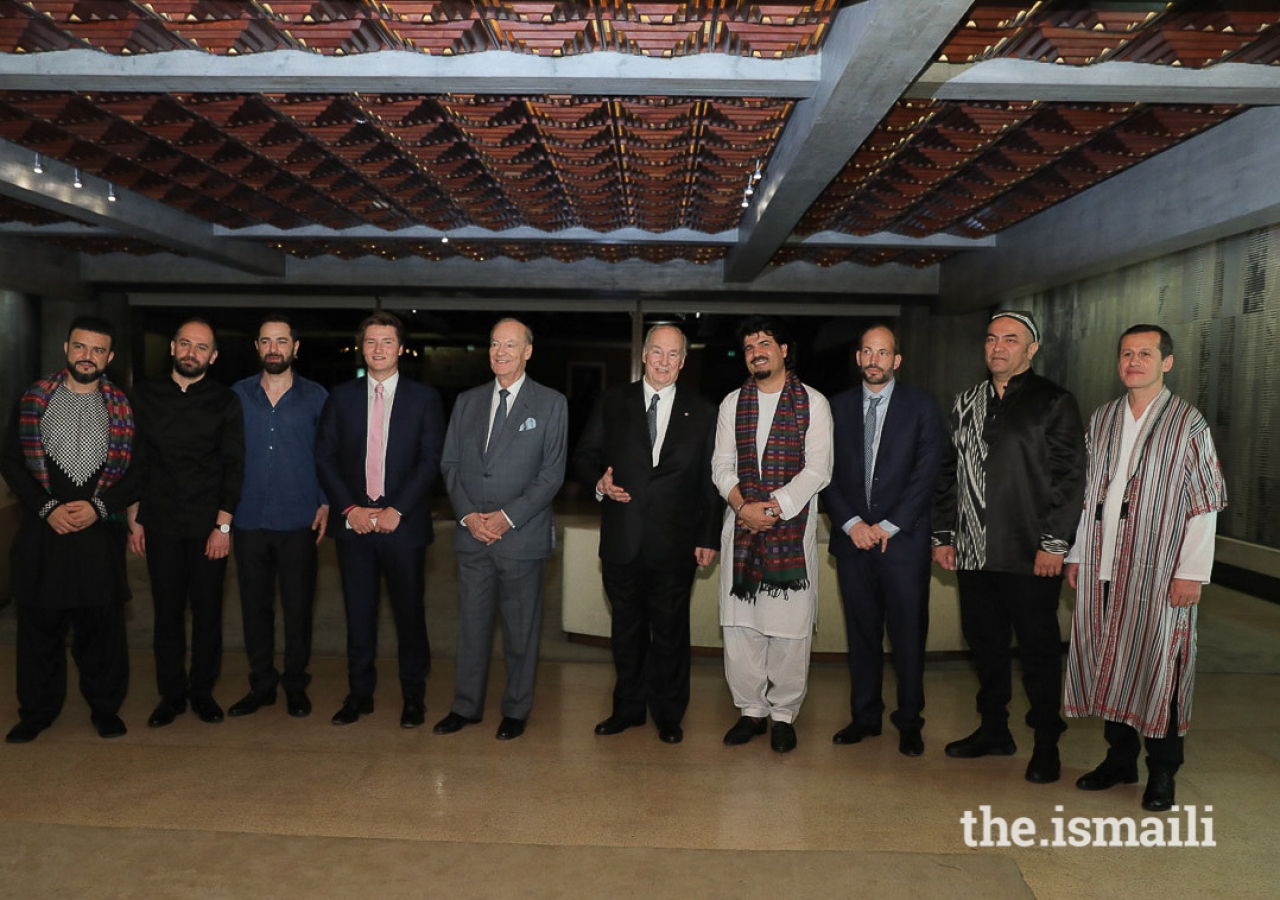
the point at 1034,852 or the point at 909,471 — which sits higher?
the point at 909,471

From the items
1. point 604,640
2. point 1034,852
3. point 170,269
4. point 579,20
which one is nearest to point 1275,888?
point 1034,852

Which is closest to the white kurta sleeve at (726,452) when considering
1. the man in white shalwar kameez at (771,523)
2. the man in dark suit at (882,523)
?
the man in white shalwar kameez at (771,523)

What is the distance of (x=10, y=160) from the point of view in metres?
6.01

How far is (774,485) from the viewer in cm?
346

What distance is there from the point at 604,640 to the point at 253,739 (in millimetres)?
2013

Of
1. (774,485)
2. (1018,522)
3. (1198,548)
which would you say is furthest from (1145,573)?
(774,485)

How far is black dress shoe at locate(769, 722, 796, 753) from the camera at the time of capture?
3471 mm

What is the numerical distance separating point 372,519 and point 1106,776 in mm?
2802

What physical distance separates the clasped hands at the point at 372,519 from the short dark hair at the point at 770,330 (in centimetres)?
150

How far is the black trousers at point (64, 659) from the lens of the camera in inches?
136

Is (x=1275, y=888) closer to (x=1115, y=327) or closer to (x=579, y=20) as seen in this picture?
(x=579, y=20)

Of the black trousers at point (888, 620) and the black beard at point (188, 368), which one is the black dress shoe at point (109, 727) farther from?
the black trousers at point (888, 620)

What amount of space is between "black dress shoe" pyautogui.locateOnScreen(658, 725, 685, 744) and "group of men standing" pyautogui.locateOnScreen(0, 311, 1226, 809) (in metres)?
0.02

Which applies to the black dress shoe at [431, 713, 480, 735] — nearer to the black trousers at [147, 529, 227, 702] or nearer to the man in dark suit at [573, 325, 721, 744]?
the man in dark suit at [573, 325, 721, 744]
